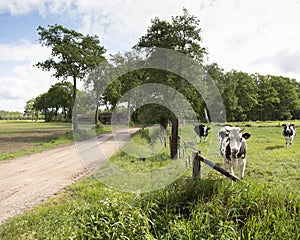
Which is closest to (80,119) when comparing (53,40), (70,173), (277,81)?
(53,40)

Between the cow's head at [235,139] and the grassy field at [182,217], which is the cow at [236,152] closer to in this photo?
the cow's head at [235,139]

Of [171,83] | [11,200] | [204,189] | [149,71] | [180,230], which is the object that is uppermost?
[149,71]

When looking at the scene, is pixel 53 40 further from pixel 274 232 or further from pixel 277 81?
pixel 277 81

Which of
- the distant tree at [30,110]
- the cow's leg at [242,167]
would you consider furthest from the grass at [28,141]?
the distant tree at [30,110]

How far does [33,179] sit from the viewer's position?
8562mm

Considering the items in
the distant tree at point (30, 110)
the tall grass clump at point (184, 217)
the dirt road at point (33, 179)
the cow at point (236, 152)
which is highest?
the distant tree at point (30, 110)

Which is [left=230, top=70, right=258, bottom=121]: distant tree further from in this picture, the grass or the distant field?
the distant field

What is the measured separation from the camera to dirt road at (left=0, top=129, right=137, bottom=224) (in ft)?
20.7

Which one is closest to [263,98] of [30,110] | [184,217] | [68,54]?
[68,54]

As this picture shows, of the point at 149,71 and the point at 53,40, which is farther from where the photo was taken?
the point at 53,40

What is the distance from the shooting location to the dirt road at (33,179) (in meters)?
6.31

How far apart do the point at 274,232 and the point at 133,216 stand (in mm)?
2191

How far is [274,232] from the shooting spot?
363 centimetres

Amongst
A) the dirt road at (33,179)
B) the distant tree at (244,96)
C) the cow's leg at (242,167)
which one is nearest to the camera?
the dirt road at (33,179)
